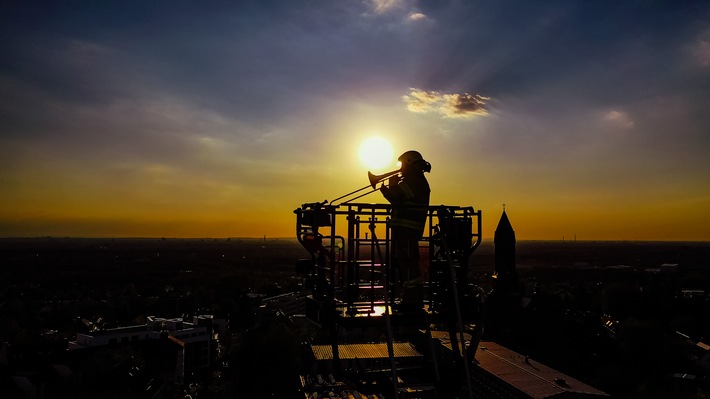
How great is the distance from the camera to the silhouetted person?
971 cm

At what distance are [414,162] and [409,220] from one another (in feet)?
3.98

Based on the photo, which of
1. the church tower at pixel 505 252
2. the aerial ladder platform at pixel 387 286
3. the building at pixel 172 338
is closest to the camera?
the aerial ladder platform at pixel 387 286

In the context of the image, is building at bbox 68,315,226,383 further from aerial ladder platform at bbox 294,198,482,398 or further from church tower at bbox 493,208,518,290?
aerial ladder platform at bbox 294,198,482,398

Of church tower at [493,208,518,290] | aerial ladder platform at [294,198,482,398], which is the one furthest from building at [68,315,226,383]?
aerial ladder platform at [294,198,482,398]

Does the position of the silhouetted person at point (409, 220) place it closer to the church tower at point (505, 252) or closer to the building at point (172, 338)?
the building at point (172, 338)

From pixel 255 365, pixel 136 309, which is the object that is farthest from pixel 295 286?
pixel 255 365

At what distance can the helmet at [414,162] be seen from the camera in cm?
978

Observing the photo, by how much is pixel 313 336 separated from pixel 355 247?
200ft

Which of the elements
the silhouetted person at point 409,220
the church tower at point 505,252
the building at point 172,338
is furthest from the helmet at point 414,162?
the church tower at point 505,252

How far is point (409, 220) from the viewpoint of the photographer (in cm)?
972

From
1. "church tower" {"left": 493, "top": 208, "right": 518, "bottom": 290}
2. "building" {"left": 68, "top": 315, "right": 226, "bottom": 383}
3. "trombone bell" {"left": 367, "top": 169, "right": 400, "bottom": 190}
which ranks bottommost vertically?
"building" {"left": 68, "top": 315, "right": 226, "bottom": 383}

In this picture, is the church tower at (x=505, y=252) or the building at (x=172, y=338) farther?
the church tower at (x=505, y=252)

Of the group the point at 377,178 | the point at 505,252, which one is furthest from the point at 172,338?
the point at 505,252

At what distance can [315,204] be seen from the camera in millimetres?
9664
